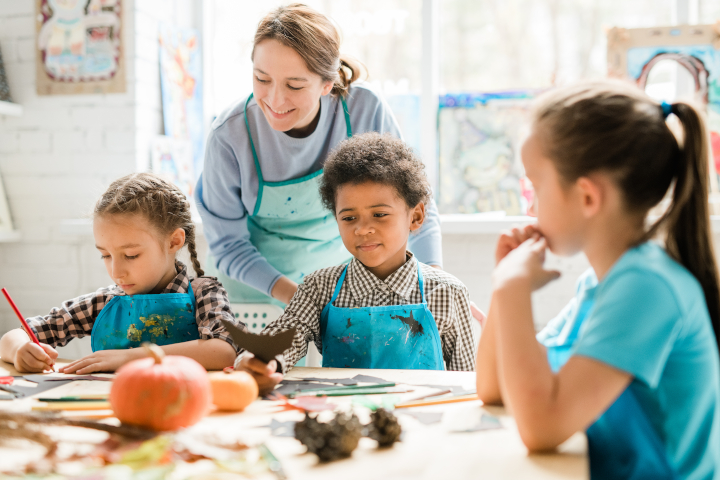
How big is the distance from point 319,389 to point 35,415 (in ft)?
1.30

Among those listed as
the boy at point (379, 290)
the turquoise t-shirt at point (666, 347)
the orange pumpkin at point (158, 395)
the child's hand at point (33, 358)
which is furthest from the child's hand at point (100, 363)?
the turquoise t-shirt at point (666, 347)

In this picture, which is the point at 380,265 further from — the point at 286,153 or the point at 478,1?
the point at 478,1

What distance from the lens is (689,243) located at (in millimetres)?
769

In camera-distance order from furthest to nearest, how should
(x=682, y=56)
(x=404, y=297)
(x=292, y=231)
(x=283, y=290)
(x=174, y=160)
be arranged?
(x=174, y=160), (x=682, y=56), (x=292, y=231), (x=283, y=290), (x=404, y=297)

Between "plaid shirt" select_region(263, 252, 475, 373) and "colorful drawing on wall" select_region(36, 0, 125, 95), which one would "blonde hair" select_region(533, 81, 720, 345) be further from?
"colorful drawing on wall" select_region(36, 0, 125, 95)

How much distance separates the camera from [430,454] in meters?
0.67

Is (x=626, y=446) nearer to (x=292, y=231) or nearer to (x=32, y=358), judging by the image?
(x=32, y=358)

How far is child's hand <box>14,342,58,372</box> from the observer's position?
112 cm

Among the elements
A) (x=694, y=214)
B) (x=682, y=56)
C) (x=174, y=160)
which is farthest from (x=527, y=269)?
(x=174, y=160)

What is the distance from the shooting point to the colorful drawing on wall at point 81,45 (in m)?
2.55

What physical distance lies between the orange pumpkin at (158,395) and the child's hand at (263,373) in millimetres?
→ 200

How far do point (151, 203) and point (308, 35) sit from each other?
21.3 inches

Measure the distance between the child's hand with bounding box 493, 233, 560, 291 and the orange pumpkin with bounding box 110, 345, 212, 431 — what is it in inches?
15.3

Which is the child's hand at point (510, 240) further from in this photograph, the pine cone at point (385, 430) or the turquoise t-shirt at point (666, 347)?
the pine cone at point (385, 430)
